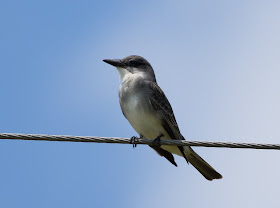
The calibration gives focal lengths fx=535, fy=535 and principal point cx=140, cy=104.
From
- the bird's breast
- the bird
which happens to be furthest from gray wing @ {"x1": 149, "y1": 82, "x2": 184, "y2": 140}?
the bird's breast

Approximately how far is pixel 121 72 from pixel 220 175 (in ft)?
7.73

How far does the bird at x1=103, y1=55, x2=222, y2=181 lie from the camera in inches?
324

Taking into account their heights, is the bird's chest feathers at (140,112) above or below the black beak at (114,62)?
below

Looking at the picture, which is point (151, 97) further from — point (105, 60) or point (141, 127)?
point (105, 60)

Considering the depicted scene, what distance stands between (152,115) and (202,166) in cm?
125

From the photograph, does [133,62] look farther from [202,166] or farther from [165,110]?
[202,166]

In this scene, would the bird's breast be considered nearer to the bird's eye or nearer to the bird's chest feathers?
the bird's chest feathers

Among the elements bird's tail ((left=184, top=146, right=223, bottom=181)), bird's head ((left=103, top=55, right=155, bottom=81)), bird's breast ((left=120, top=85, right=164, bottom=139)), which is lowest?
bird's tail ((left=184, top=146, right=223, bottom=181))

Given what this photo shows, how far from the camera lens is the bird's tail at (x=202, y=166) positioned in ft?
28.3

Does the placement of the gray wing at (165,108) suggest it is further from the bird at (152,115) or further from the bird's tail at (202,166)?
the bird's tail at (202,166)

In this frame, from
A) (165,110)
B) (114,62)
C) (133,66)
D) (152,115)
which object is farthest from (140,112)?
(114,62)

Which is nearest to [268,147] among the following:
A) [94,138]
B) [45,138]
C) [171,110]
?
[94,138]

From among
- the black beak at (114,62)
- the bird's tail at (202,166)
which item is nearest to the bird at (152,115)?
the bird's tail at (202,166)

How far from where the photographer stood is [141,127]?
27.1 ft
